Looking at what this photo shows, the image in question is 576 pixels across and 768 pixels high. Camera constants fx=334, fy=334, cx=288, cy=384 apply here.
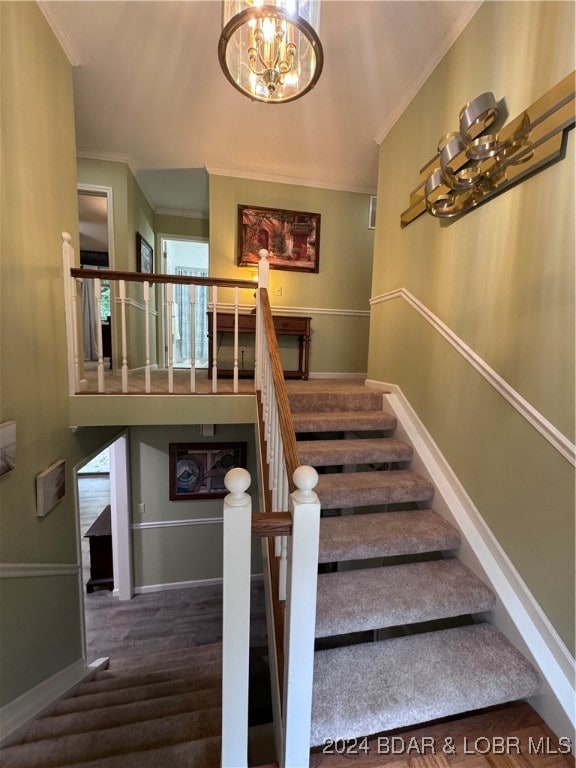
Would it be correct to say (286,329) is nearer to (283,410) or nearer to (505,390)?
(283,410)

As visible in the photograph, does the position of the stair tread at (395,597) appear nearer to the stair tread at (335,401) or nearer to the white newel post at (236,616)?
the white newel post at (236,616)

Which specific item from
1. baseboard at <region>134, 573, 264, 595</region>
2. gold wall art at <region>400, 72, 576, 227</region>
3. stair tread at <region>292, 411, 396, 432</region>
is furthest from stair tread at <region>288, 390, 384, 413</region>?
baseboard at <region>134, 573, 264, 595</region>

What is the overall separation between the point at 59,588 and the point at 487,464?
256 centimetres

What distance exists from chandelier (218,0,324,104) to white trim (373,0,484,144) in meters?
1.02

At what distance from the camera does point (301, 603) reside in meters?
0.93

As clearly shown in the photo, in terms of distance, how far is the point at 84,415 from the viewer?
2244mm

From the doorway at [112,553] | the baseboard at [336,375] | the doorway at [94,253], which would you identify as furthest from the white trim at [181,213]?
the doorway at [112,553]

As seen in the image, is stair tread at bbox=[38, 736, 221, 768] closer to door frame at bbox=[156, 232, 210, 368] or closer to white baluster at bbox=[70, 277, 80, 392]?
white baluster at bbox=[70, 277, 80, 392]

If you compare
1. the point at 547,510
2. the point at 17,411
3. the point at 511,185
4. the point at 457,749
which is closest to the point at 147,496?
the point at 17,411

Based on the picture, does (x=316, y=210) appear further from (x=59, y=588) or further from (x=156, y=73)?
(x=59, y=588)

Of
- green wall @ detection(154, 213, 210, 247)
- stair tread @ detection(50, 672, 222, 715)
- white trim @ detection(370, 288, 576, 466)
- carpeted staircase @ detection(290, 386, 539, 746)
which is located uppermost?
green wall @ detection(154, 213, 210, 247)

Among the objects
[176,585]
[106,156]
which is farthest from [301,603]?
[106,156]

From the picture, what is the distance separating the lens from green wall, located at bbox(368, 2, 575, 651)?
4.11 feet

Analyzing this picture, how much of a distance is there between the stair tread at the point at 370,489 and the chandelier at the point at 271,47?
1.95m
